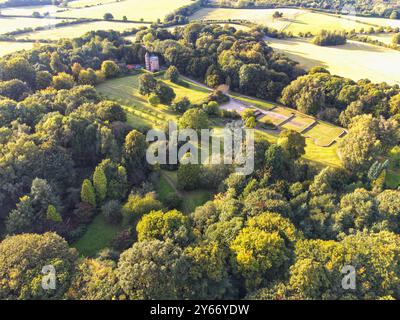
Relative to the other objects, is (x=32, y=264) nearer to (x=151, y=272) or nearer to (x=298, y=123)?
(x=151, y=272)

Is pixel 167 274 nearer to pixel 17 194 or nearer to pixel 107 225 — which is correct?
pixel 107 225

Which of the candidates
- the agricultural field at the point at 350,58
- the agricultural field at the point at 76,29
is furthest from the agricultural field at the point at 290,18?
the agricultural field at the point at 76,29

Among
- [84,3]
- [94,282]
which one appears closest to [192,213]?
[94,282]

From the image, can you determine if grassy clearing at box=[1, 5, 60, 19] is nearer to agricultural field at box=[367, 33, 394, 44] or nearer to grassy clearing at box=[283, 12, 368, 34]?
grassy clearing at box=[283, 12, 368, 34]

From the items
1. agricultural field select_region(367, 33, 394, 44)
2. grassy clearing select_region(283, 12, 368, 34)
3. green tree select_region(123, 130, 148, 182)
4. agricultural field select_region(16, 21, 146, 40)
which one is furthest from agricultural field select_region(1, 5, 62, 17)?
agricultural field select_region(367, 33, 394, 44)
